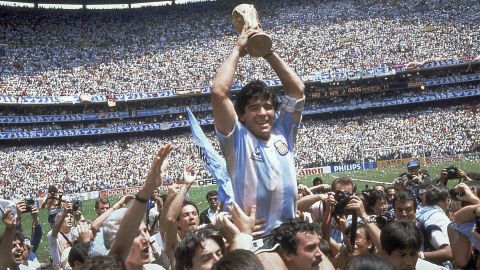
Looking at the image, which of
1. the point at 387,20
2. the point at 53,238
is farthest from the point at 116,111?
the point at 53,238

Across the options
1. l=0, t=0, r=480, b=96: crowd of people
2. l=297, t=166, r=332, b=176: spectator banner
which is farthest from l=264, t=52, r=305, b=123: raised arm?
l=0, t=0, r=480, b=96: crowd of people

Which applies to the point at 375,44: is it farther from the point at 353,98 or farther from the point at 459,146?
the point at 459,146

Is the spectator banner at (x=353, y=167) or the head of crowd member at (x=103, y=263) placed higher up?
the spectator banner at (x=353, y=167)

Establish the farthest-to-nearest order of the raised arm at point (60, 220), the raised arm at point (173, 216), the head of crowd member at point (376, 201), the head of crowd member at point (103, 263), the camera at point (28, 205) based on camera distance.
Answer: the raised arm at point (60, 220) → the head of crowd member at point (376, 201) → the camera at point (28, 205) → the raised arm at point (173, 216) → the head of crowd member at point (103, 263)

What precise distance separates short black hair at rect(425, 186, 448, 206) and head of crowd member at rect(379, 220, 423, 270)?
1.85 m

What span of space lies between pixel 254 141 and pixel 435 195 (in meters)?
2.79

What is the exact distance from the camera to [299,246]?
3318 mm

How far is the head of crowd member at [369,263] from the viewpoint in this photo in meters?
3.09

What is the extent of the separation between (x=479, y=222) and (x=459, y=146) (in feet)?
137

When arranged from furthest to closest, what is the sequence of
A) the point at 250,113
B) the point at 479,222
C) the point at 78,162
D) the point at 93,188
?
1. the point at 78,162
2. the point at 93,188
3. the point at 479,222
4. the point at 250,113

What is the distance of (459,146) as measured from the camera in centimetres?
4356

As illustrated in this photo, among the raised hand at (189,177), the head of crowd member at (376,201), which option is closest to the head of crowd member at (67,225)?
the raised hand at (189,177)

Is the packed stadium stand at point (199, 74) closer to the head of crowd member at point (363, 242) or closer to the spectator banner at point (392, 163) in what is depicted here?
the spectator banner at point (392, 163)

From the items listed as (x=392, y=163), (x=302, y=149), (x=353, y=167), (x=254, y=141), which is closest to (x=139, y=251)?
(x=254, y=141)
